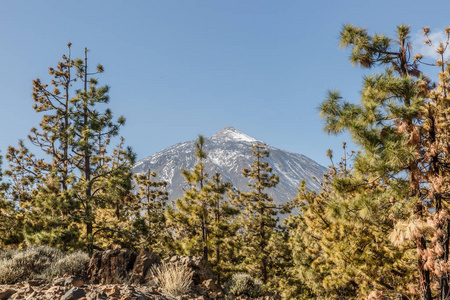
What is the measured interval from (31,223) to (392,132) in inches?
537

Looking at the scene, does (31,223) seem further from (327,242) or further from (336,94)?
(336,94)

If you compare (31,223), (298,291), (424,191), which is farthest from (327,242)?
(31,223)

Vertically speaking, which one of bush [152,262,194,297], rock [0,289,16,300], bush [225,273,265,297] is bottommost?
bush [225,273,265,297]

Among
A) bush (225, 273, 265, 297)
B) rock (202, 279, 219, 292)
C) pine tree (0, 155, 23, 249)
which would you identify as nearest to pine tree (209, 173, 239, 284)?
bush (225, 273, 265, 297)

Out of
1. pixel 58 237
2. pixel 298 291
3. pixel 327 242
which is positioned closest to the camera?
pixel 327 242

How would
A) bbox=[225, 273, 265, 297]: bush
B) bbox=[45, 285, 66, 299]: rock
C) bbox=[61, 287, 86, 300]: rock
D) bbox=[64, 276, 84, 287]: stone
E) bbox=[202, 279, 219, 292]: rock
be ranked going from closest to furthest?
bbox=[61, 287, 86, 300]: rock < bbox=[45, 285, 66, 299]: rock < bbox=[64, 276, 84, 287]: stone < bbox=[202, 279, 219, 292]: rock < bbox=[225, 273, 265, 297]: bush

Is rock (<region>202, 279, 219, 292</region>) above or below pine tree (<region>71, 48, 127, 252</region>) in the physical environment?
Answer: below

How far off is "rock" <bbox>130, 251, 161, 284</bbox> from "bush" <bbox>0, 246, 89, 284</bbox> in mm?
1707

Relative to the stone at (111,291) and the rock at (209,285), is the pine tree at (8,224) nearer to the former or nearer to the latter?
the rock at (209,285)

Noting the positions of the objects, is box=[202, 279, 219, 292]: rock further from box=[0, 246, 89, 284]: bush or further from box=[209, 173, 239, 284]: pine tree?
box=[209, 173, 239, 284]: pine tree

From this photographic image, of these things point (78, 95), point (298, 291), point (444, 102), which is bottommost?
point (298, 291)

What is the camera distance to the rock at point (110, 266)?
9086mm

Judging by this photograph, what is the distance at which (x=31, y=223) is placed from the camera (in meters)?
13.0

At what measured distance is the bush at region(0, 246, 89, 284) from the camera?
8.06 metres
